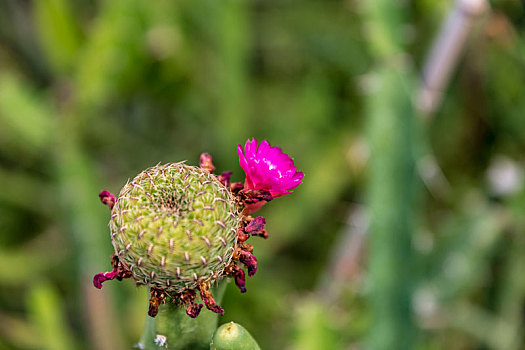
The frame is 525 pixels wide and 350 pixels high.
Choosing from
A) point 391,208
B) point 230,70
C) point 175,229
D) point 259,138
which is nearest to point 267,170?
point 175,229

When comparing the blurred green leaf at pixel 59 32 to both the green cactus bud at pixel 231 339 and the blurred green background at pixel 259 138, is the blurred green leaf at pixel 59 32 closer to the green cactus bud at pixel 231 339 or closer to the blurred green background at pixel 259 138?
the blurred green background at pixel 259 138

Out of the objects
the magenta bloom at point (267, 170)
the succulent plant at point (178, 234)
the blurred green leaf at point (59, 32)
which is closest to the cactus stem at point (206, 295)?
the succulent plant at point (178, 234)

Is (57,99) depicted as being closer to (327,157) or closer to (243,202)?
(327,157)

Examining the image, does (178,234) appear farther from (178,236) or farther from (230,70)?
(230,70)

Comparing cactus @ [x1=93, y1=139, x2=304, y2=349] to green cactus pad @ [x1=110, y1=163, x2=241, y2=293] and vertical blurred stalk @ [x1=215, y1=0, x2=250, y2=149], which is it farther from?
vertical blurred stalk @ [x1=215, y1=0, x2=250, y2=149]

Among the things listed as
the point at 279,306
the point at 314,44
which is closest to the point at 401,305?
the point at 279,306

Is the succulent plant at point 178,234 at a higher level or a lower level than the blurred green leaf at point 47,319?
lower

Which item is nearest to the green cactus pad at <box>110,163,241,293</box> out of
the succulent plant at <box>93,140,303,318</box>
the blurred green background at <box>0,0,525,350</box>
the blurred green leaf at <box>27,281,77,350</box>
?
the succulent plant at <box>93,140,303,318</box>
